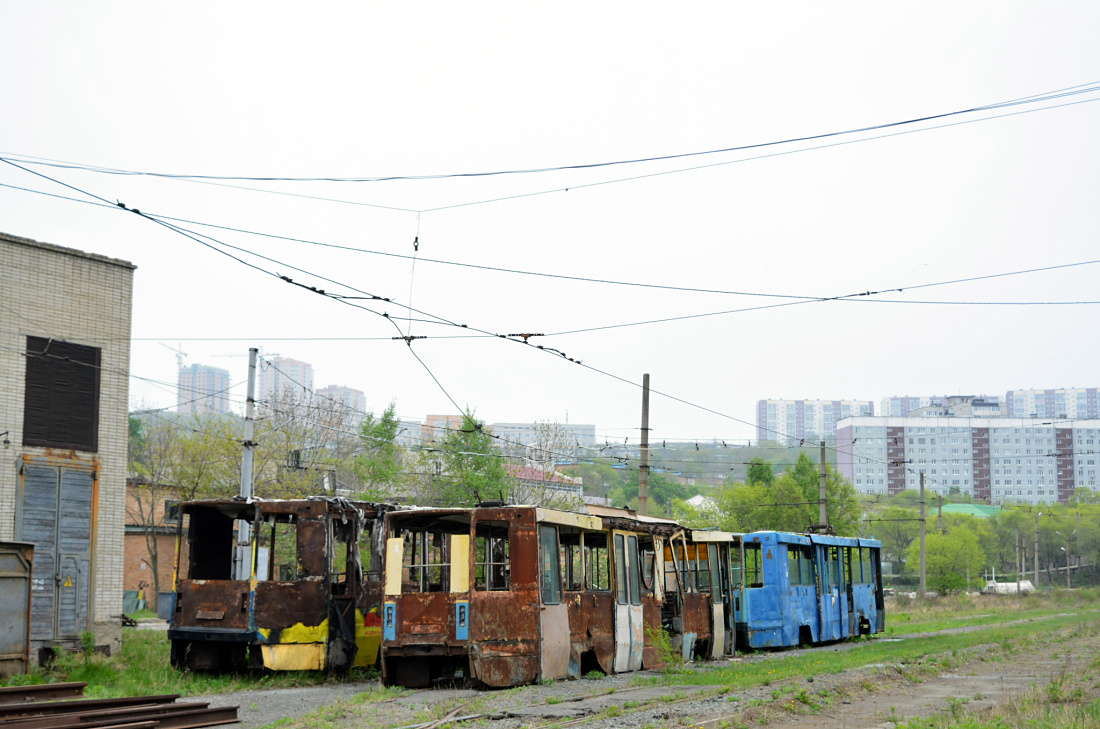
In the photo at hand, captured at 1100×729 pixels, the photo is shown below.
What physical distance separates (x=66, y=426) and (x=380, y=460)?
2844 cm

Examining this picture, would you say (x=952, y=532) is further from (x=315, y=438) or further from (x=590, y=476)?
(x=315, y=438)

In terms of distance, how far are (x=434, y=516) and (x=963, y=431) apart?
454 ft

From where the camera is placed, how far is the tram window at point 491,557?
48.8 ft

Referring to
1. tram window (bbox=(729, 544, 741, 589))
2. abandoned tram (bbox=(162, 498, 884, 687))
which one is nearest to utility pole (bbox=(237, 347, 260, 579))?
abandoned tram (bbox=(162, 498, 884, 687))

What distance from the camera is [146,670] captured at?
15.9m

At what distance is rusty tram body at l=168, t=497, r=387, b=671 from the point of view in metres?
15.4

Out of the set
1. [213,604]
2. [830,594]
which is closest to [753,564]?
[830,594]

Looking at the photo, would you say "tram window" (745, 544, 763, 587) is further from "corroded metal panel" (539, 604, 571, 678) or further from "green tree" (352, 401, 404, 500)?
"green tree" (352, 401, 404, 500)

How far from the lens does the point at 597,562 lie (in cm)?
1709

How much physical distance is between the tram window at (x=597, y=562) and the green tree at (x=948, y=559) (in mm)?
56730

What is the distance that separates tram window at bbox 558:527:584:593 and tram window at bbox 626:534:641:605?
1.73m

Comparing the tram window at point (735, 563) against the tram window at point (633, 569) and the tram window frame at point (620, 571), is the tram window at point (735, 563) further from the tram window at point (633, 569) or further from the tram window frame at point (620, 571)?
the tram window frame at point (620, 571)

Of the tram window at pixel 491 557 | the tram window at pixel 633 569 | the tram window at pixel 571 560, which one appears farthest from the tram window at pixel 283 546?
the tram window at pixel 633 569

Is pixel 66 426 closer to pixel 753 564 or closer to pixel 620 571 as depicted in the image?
pixel 620 571
